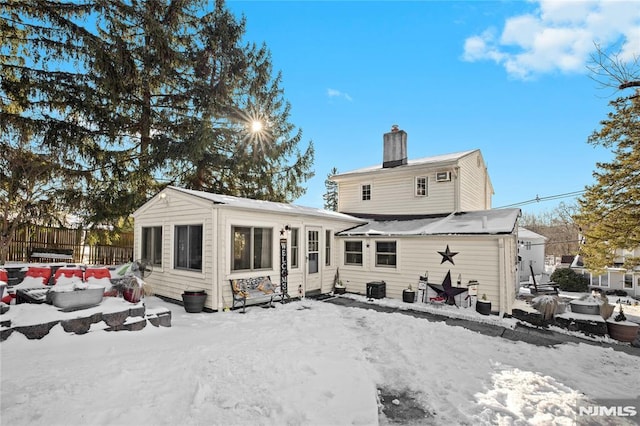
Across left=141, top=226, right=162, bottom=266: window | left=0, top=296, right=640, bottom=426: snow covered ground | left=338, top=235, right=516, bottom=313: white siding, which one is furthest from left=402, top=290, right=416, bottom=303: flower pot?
left=141, top=226, right=162, bottom=266: window

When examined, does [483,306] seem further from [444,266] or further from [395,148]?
[395,148]

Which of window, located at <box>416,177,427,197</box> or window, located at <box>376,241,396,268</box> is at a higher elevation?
window, located at <box>416,177,427,197</box>

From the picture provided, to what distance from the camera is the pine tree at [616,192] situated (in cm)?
962

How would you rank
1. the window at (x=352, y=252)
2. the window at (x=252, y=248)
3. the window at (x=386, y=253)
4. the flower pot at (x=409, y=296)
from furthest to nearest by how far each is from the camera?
the window at (x=352, y=252) → the window at (x=386, y=253) → the flower pot at (x=409, y=296) → the window at (x=252, y=248)

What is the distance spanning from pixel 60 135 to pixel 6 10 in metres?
4.32

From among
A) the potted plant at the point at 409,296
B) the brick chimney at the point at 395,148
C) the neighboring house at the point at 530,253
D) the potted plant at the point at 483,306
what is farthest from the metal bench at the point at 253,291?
the neighboring house at the point at 530,253

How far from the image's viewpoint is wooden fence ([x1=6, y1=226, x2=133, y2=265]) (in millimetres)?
13195

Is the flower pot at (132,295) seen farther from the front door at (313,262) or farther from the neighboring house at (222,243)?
the front door at (313,262)

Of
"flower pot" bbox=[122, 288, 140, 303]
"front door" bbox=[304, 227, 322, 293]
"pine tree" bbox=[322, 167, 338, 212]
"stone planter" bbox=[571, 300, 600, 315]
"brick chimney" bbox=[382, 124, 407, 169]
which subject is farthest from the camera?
"pine tree" bbox=[322, 167, 338, 212]

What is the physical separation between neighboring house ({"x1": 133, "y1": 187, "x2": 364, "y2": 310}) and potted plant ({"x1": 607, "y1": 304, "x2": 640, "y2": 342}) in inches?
297

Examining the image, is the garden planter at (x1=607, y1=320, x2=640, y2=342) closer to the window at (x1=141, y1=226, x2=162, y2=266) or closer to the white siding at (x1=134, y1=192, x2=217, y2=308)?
the white siding at (x1=134, y1=192, x2=217, y2=308)

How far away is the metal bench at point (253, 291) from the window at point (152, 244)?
10.8 feet

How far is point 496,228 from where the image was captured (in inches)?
342

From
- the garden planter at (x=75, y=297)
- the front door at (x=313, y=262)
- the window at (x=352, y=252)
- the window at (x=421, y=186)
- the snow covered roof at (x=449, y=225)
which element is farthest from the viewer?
the window at (x=421, y=186)
